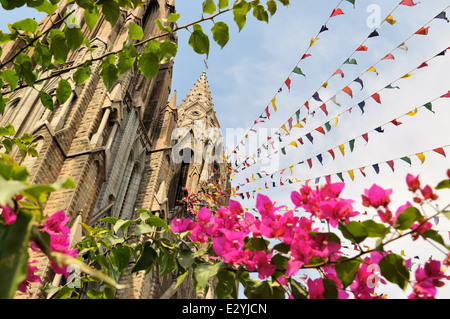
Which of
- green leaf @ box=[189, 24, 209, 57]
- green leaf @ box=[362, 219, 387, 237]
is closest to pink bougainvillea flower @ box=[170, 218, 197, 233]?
green leaf @ box=[362, 219, 387, 237]

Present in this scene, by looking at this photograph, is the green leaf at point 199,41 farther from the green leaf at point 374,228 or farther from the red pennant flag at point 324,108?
the red pennant flag at point 324,108

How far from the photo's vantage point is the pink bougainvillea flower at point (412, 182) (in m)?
1.49

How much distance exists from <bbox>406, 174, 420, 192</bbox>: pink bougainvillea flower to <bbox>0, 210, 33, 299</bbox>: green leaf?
4.76ft

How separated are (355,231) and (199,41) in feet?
6.31

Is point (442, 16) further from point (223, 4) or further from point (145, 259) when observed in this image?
point (145, 259)

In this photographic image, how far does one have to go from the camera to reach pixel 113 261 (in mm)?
2902

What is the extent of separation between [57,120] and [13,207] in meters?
12.6

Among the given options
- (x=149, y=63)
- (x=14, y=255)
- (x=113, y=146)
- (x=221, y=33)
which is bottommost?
(x=14, y=255)

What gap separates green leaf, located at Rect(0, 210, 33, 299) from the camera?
3.26 feet

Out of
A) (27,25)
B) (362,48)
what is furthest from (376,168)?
(27,25)

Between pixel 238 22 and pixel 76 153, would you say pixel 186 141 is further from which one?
pixel 238 22

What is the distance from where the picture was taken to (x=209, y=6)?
2.93 m

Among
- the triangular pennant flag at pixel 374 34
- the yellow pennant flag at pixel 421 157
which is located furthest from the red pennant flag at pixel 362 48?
the yellow pennant flag at pixel 421 157

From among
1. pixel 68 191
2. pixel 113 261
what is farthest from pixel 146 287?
pixel 113 261
